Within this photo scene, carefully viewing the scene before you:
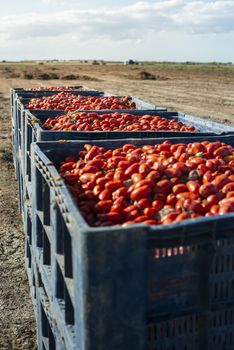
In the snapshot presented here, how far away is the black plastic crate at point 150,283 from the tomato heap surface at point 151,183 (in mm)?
353

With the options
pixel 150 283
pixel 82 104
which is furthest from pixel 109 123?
pixel 150 283

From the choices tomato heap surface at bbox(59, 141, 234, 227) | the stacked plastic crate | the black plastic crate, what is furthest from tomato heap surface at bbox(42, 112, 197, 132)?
the black plastic crate

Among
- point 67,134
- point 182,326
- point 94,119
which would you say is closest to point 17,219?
point 94,119

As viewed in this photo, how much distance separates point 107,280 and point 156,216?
764mm

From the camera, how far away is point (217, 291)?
218 centimetres

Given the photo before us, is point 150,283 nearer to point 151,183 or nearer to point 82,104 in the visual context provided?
point 151,183

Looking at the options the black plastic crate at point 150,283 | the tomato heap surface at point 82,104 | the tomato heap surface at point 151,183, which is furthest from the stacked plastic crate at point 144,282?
the tomato heap surface at point 82,104

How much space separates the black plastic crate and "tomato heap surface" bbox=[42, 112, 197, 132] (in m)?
2.93

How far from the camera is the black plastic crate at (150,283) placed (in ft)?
6.27

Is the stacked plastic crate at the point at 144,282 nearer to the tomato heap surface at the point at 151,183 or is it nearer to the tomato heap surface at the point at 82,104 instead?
the tomato heap surface at the point at 151,183

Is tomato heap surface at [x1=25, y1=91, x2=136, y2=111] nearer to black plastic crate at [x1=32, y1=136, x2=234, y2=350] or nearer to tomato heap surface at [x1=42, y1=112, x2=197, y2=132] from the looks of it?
tomato heap surface at [x1=42, y1=112, x2=197, y2=132]

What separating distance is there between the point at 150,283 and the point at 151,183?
97 centimetres

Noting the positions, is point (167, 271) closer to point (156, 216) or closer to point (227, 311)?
point (227, 311)

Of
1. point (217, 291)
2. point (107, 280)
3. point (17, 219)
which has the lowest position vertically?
point (17, 219)
